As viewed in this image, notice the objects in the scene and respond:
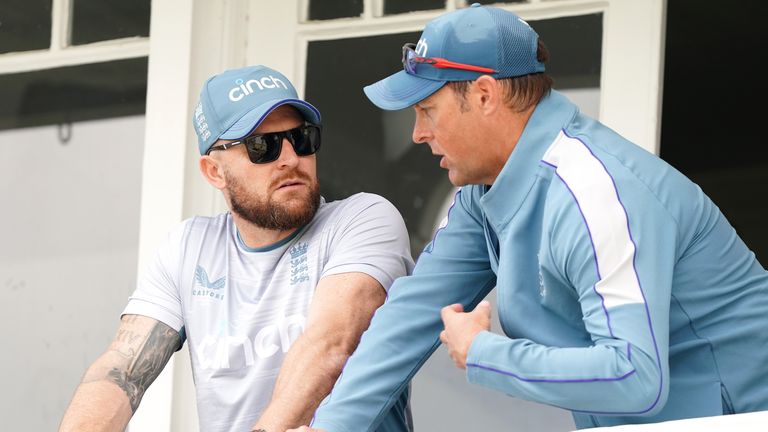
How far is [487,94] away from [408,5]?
4.83ft

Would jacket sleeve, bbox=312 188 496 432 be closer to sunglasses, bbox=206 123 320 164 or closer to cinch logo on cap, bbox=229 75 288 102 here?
sunglasses, bbox=206 123 320 164

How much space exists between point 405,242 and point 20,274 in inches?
71.9

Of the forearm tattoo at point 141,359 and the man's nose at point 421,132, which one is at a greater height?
the man's nose at point 421,132

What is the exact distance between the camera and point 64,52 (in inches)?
161

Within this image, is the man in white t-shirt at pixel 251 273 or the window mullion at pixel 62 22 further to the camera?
the window mullion at pixel 62 22

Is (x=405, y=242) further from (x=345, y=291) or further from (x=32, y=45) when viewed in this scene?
(x=32, y=45)

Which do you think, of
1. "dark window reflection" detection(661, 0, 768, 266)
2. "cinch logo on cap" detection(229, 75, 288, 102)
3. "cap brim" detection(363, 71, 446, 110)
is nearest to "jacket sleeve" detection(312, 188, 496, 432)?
"cap brim" detection(363, 71, 446, 110)

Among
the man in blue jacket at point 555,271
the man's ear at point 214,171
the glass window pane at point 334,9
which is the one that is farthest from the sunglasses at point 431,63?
the glass window pane at point 334,9

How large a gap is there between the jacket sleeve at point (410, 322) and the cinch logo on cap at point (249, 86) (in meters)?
0.59

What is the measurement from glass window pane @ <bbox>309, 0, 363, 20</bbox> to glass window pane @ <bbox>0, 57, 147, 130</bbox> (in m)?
0.57

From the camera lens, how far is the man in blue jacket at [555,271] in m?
1.97

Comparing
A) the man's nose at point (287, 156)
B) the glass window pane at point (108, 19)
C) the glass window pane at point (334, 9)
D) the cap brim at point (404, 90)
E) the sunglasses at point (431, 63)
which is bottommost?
the man's nose at point (287, 156)

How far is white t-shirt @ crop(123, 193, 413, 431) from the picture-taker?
273 cm

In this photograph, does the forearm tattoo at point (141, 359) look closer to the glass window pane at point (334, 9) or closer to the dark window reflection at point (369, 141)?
the dark window reflection at point (369, 141)
